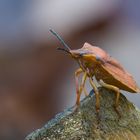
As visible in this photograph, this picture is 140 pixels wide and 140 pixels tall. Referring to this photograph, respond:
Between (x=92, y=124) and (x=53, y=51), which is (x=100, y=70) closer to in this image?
(x=92, y=124)

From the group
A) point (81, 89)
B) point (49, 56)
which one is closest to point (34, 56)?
point (49, 56)

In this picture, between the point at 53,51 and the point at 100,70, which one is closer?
the point at 100,70

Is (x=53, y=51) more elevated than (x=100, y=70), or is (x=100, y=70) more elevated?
(x=53, y=51)

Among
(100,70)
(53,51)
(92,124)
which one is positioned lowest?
(92,124)

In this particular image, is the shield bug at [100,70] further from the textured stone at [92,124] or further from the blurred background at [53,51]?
the blurred background at [53,51]

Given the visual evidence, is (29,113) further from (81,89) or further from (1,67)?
(81,89)

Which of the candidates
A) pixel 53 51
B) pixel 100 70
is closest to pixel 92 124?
pixel 100 70
